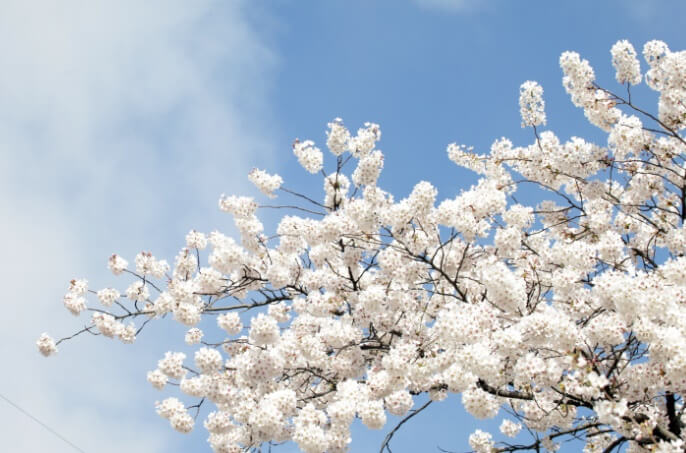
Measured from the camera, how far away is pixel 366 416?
7.56 metres

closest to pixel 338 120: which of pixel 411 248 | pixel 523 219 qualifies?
pixel 411 248

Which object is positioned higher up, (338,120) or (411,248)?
(338,120)

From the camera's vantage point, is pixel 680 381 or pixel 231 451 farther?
pixel 231 451

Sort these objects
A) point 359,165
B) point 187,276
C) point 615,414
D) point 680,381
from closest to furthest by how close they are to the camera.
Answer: point 615,414, point 680,381, point 359,165, point 187,276

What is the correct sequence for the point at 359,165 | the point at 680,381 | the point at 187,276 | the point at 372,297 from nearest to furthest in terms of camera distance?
the point at 680,381 < the point at 372,297 < the point at 359,165 < the point at 187,276

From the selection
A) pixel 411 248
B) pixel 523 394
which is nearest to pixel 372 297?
pixel 411 248

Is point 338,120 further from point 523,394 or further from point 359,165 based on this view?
point 523,394

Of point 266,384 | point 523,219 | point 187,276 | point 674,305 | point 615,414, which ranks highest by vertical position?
point 187,276

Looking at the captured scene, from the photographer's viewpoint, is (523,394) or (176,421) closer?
(523,394)

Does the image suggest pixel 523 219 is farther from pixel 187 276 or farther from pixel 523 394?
pixel 187 276

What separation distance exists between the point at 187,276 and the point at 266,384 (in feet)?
8.94

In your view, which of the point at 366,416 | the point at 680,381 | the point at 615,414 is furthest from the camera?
the point at 366,416

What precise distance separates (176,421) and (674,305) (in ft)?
19.9

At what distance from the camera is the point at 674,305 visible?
6.84 metres
